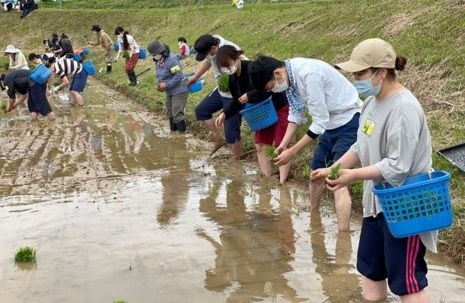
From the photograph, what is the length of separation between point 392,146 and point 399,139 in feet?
0.22

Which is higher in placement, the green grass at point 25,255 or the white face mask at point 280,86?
the white face mask at point 280,86

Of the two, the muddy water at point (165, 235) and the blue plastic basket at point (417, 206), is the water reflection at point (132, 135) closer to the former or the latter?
the muddy water at point (165, 235)

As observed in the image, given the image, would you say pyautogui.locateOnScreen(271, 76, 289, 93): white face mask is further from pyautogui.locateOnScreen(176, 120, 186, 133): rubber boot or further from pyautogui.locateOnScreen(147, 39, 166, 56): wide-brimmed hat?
pyautogui.locateOnScreen(176, 120, 186, 133): rubber boot

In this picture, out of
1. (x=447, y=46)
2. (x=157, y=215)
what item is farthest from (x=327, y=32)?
(x=157, y=215)

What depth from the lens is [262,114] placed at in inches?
266

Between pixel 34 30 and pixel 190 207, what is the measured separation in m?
31.8

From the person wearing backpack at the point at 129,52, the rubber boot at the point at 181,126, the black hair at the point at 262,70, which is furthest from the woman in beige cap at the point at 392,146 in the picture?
the person wearing backpack at the point at 129,52

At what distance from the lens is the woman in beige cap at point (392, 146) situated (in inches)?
134

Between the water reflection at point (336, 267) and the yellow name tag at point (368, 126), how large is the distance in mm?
1221

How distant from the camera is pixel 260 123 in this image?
683cm

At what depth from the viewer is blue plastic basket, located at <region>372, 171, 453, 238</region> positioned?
3346 millimetres

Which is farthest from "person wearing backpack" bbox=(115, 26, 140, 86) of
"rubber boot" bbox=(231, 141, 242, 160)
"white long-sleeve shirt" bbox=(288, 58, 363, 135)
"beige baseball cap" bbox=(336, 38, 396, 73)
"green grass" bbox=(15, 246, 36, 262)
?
"beige baseball cap" bbox=(336, 38, 396, 73)

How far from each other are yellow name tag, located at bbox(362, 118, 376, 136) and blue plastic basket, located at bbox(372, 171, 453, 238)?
0.37 meters

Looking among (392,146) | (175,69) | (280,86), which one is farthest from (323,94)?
(175,69)
